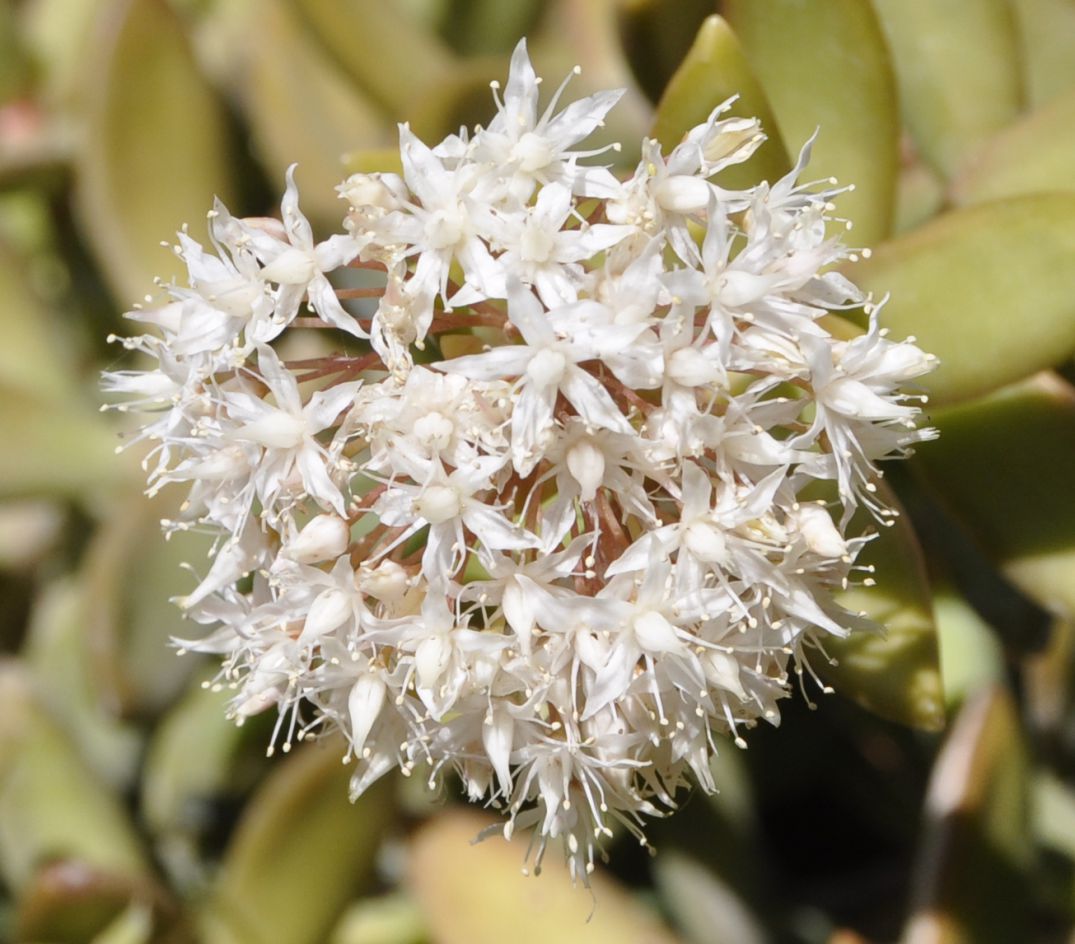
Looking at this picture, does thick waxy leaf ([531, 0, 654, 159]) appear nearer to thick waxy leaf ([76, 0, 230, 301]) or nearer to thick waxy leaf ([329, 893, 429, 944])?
thick waxy leaf ([76, 0, 230, 301])

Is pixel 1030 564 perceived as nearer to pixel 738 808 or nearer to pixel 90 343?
pixel 738 808

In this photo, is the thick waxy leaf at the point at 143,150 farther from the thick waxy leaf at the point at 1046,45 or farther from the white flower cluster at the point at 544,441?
the thick waxy leaf at the point at 1046,45

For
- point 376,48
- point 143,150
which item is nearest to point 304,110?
point 376,48

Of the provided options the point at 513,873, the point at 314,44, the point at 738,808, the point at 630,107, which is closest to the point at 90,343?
the point at 314,44

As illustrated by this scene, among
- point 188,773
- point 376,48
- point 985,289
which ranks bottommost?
point 188,773

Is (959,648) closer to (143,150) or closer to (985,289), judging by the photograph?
(985,289)

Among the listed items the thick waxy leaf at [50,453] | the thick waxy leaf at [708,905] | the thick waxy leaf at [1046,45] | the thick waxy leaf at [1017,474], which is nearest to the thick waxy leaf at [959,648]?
the thick waxy leaf at [1017,474]
